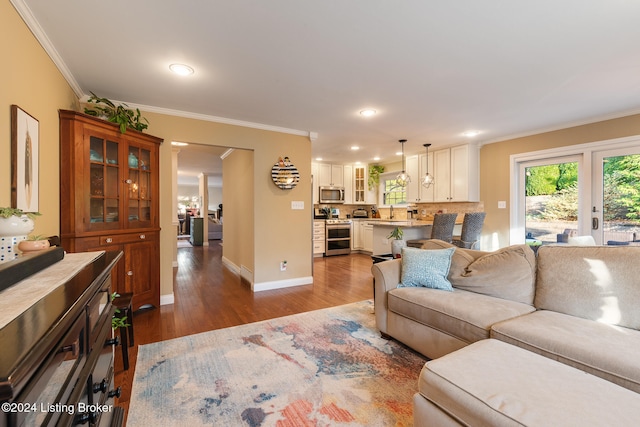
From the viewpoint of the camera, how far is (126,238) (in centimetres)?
292

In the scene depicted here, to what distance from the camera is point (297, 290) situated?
4.08m

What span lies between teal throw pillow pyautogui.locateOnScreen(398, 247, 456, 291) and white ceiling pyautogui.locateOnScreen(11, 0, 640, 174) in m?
1.59

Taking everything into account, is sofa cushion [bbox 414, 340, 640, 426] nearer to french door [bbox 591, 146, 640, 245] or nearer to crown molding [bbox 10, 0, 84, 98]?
crown molding [bbox 10, 0, 84, 98]

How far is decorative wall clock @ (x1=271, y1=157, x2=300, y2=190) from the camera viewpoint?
4145mm

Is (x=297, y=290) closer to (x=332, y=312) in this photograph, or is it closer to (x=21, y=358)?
(x=332, y=312)

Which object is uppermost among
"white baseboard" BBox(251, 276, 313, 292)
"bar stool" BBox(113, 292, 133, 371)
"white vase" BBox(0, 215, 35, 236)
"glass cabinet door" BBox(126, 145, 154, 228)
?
"glass cabinet door" BBox(126, 145, 154, 228)

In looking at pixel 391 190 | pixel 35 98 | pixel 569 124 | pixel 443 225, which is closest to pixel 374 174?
Answer: pixel 391 190

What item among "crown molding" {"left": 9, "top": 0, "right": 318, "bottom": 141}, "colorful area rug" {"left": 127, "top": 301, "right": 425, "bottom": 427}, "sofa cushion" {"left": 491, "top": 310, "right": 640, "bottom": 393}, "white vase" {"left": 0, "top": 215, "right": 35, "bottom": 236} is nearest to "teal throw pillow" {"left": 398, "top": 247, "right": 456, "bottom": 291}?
"colorful area rug" {"left": 127, "top": 301, "right": 425, "bottom": 427}

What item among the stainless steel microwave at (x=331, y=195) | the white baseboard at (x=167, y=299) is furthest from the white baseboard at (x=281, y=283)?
the stainless steel microwave at (x=331, y=195)

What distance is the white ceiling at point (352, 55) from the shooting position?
1.77m

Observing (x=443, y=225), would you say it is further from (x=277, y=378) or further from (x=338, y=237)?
(x=277, y=378)

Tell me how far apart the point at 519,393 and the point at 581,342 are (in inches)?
26.1

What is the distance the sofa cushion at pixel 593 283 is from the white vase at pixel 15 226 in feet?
9.99

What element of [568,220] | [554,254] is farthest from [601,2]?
[568,220]
